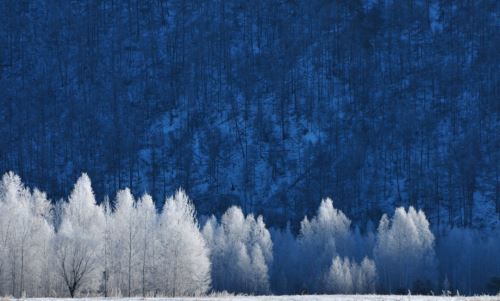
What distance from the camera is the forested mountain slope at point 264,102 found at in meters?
149

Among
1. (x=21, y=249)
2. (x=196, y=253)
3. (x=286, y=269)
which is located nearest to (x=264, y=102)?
(x=286, y=269)

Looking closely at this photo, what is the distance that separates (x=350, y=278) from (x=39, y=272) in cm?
3319

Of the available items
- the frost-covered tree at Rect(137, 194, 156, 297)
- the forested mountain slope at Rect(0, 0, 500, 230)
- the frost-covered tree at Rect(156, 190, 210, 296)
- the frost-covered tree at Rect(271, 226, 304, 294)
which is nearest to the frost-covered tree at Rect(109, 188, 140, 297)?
the frost-covered tree at Rect(137, 194, 156, 297)

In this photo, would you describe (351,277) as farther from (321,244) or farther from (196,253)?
(196,253)

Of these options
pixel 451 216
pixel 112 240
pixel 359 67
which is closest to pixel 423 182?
pixel 451 216

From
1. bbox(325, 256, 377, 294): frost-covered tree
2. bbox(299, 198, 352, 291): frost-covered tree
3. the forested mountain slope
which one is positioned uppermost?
the forested mountain slope

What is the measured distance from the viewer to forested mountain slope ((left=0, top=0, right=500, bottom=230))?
14862cm

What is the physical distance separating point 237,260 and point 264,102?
2522 inches

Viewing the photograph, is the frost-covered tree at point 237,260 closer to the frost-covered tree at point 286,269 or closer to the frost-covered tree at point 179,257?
the frost-covered tree at point 286,269

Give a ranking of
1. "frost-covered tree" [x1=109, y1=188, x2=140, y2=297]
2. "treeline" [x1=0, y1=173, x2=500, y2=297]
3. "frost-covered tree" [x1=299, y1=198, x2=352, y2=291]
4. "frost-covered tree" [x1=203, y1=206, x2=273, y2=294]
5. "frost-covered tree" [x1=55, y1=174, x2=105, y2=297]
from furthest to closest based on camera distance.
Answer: "frost-covered tree" [x1=299, y1=198, x2=352, y2=291]
"frost-covered tree" [x1=203, y1=206, x2=273, y2=294]
"frost-covered tree" [x1=109, y1=188, x2=140, y2=297]
"treeline" [x1=0, y1=173, x2=500, y2=297]
"frost-covered tree" [x1=55, y1=174, x2=105, y2=297]

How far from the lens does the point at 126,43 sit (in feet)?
555

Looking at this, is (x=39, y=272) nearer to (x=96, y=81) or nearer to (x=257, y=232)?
(x=257, y=232)

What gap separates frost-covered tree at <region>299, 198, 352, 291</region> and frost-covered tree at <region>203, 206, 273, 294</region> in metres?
5.14

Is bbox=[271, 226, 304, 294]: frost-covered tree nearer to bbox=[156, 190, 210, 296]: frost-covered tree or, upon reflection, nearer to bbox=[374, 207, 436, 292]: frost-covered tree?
bbox=[374, 207, 436, 292]: frost-covered tree
